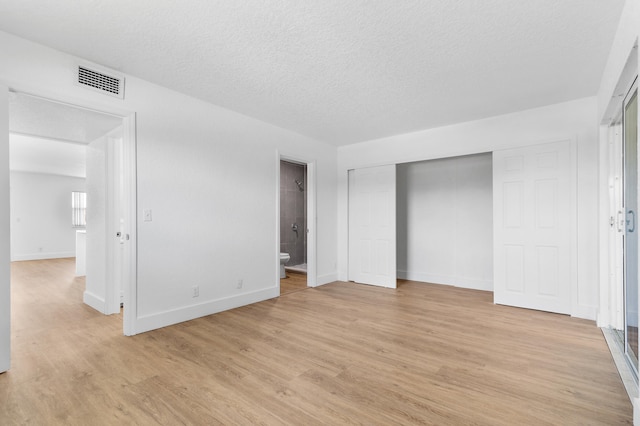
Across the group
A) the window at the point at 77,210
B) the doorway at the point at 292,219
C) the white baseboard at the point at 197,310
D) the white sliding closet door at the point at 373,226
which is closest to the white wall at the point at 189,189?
the white baseboard at the point at 197,310

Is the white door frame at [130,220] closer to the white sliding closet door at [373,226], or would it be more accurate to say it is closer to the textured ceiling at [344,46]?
the textured ceiling at [344,46]

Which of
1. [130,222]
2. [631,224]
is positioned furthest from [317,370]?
[631,224]

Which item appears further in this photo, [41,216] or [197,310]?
[41,216]

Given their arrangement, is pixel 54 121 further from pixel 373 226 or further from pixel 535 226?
pixel 535 226

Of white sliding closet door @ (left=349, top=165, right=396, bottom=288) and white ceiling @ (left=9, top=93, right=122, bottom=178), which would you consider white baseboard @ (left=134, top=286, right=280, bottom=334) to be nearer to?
Result: white sliding closet door @ (left=349, top=165, right=396, bottom=288)

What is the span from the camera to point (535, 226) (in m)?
3.87

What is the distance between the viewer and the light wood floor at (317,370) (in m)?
1.82

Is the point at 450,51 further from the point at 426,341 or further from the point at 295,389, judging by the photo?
the point at 295,389

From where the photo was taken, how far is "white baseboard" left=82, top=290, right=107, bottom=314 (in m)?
3.78

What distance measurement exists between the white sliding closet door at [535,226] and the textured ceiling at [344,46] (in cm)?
72

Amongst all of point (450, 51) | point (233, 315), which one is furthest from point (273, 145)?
point (450, 51)

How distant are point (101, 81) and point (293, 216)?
4692mm

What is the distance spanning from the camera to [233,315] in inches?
145

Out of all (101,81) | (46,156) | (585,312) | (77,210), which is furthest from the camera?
(77,210)
